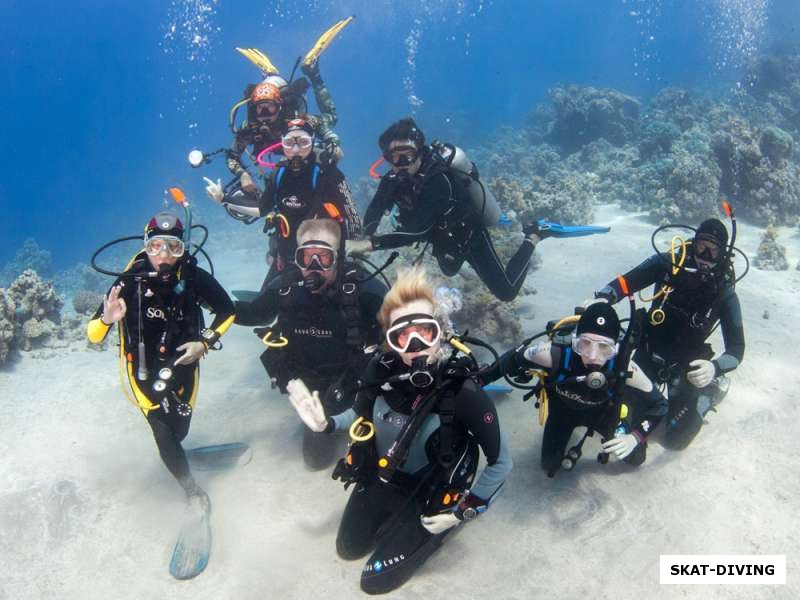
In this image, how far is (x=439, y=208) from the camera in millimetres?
6070

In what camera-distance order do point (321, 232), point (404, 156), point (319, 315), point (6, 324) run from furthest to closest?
1. point (6, 324)
2. point (404, 156)
3. point (319, 315)
4. point (321, 232)

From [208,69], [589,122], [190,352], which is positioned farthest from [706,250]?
[208,69]

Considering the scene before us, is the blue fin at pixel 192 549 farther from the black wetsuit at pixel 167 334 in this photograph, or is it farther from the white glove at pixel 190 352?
the white glove at pixel 190 352

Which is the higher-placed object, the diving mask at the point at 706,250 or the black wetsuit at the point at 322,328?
the diving mask at the point at 706,250

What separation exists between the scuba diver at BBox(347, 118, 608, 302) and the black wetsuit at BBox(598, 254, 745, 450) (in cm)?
212

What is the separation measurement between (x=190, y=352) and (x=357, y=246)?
2.32m

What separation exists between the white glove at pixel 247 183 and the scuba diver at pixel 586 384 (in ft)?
15.2

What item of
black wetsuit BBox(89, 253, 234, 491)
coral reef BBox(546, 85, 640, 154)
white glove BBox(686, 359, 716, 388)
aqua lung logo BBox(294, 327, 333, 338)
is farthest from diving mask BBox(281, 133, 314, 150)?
coral reef BBox(546, 85, 640, 154)

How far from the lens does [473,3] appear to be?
131125 millimetres

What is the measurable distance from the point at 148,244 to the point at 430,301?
2453 mm

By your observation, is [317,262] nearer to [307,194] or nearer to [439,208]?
[307,194]

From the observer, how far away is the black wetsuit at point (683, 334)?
4.64 m

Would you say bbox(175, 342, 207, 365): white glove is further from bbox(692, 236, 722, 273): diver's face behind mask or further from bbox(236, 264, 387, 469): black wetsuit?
bbox(692, 236, 722, 273): diver's face behind mask

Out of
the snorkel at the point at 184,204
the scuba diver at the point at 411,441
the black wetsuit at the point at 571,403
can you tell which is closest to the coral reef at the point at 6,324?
the snorkel at the point at 184,204
